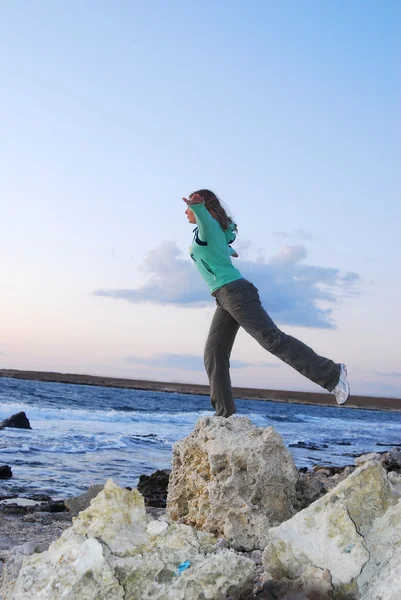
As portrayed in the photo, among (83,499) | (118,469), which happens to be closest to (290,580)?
(83,499)

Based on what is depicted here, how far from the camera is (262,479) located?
3.92 meters

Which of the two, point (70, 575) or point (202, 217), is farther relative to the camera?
point (202, 217)

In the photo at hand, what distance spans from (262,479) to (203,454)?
18.5 inches

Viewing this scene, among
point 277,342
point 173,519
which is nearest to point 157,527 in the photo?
point 173,519

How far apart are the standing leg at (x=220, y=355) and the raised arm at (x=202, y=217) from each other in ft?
2.10

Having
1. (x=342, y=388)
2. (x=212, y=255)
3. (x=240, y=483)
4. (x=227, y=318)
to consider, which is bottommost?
(x=240, y=483)

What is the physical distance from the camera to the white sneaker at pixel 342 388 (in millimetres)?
5066

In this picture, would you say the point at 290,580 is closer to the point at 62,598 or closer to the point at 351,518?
the point at 351,518

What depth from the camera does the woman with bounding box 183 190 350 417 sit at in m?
5.02

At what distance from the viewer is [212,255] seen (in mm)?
5234

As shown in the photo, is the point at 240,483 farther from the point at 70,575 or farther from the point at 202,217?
the point at 202,217

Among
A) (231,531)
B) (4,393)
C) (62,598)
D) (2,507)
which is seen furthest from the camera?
(4,393)

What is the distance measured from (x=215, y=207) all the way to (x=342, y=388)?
1.86 metres

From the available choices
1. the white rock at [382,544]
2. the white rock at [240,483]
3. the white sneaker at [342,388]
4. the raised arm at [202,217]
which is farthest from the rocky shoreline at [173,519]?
the raised arm at [202,217]
